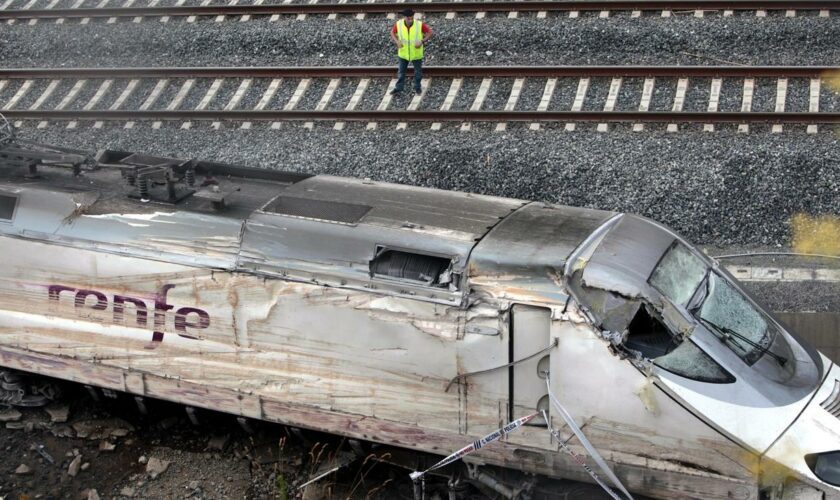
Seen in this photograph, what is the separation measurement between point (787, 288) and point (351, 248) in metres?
5.06

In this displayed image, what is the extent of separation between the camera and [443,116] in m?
13.1

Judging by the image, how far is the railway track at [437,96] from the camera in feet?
41.4

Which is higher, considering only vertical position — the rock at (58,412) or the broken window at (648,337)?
the broken window at (648,337)

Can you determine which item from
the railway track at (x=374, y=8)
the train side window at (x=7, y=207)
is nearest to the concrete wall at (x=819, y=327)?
the railway track at (x=374, y=8)

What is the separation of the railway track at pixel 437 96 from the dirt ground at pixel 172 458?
5.26 metres

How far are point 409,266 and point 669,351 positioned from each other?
78.6 inches

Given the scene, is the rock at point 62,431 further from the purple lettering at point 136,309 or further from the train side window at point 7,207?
Result: the train side window at point 7,207

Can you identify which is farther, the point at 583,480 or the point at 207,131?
the point at 207,131

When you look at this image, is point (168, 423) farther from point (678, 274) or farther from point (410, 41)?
point (410, 41)

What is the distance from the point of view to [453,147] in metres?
12.3

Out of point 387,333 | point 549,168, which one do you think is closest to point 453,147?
point 549,168

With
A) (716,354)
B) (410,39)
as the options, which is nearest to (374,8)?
(410,39)

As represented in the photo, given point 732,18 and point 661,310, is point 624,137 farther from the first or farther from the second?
point 661,310

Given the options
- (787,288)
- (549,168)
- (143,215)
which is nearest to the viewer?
(143,215)
